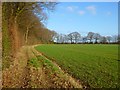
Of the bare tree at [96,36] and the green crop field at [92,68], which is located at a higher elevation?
→ the bare tree at [96,36]

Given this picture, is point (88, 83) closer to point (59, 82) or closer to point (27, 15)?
point (59, 82)

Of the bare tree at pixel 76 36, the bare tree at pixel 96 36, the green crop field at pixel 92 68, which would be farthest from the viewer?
the bare tree at pixel 76 36

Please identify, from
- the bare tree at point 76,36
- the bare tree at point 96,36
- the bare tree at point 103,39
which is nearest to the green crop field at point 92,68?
the bare tree at point 103,39

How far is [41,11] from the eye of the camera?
2961 cm

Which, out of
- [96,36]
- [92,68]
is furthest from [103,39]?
[92,68]

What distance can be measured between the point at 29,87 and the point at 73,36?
515 ft

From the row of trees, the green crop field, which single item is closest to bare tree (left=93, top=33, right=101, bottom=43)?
the row of trees

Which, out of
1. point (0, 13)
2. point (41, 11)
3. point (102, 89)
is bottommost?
point (102, 89)

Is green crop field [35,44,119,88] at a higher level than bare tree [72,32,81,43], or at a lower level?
lower

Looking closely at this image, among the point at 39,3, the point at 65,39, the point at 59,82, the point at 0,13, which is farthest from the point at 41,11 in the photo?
the point at 65,39

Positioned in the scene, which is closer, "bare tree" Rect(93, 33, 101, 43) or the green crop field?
the green crop field

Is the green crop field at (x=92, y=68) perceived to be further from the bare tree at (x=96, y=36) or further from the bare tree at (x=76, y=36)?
the bare tree at (x=76, y=36)

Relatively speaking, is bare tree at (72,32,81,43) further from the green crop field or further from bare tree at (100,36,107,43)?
the green crop field

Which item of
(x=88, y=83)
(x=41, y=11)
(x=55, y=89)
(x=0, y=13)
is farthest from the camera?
(x=41, y=11)
